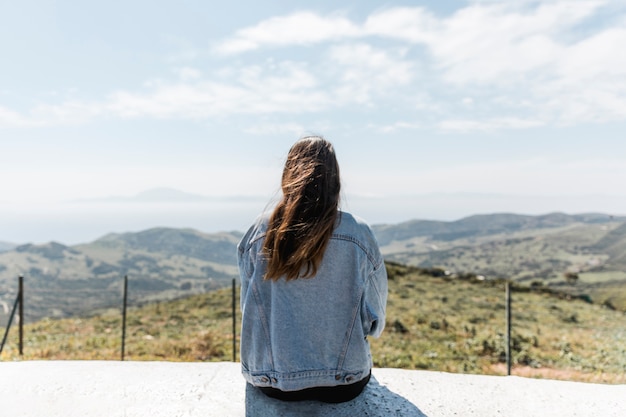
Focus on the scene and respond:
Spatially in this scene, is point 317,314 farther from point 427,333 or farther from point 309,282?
point 427,333

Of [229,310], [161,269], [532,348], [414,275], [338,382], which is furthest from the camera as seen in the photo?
[161,269]

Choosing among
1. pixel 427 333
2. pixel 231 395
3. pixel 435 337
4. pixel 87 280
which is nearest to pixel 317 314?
pixel 231 395

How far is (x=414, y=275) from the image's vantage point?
29.2 metres

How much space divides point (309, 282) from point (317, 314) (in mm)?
172

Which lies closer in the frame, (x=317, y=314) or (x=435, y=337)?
(x=317, y=314)

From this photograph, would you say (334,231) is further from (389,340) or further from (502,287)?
Answer: (502,287)

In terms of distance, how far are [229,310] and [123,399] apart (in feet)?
53.1

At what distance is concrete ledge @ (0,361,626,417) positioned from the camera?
2994 millimetres

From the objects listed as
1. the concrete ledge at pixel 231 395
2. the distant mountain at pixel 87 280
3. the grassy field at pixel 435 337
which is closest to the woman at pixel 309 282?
the concrete ledge at pixel 231 395

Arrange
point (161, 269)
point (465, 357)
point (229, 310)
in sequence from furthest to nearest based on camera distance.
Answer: point (161, 269) → point (229, 310) → point (465, 357)

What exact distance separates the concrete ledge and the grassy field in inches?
210

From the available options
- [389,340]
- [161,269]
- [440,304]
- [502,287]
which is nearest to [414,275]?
[502,287]

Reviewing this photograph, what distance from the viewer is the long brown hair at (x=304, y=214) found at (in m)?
2.19

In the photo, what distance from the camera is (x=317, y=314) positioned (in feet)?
7.52
